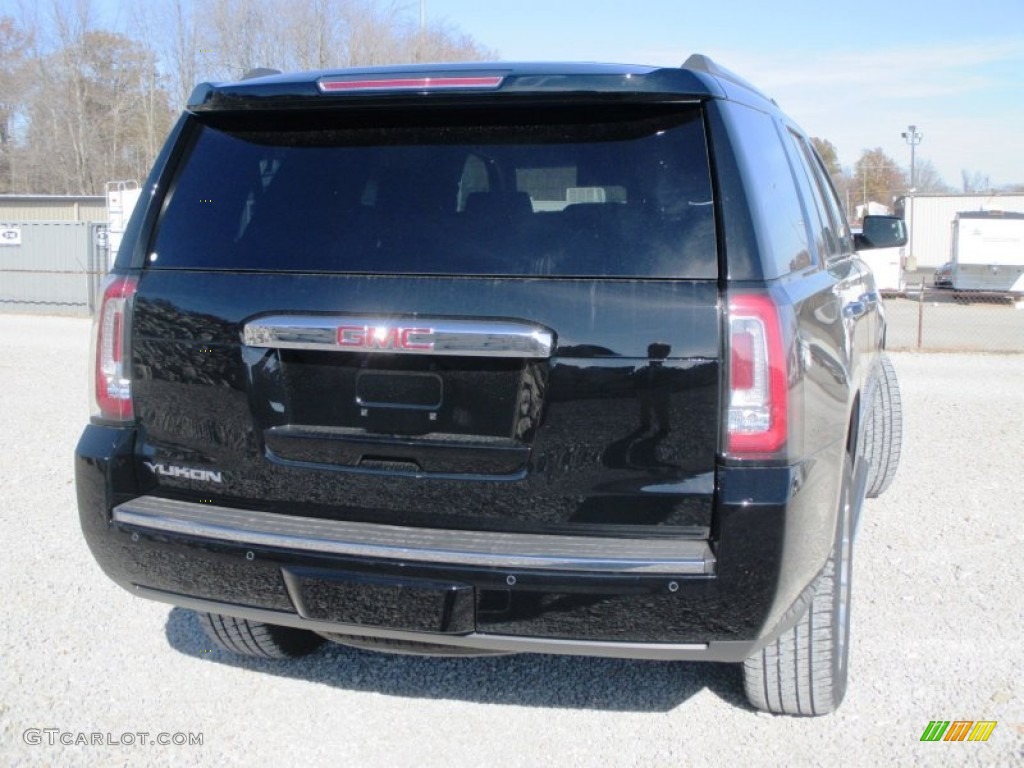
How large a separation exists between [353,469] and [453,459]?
0.98 ft

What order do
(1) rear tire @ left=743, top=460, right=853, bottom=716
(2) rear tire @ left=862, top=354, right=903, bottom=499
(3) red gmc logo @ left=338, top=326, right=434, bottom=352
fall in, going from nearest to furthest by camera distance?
1. (3) red gmc logo @ left=338, top=326, right=434, bottom=352
2. (1) rear tire @ left=743, top=460, right=853, bottom=716
3. (2) rear tire @ left=862, top=354, right=903, bottom=499

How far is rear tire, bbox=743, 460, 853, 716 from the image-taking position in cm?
320

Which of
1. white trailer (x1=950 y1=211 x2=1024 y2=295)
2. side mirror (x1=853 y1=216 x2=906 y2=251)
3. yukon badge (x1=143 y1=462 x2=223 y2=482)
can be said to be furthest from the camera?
white trailer (x1=950 y1=211 x2=1024 y2=295)

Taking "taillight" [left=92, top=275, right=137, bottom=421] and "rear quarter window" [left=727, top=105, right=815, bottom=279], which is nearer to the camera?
"rear quarter window" [left=727, top=105, right=815, bottom=279]

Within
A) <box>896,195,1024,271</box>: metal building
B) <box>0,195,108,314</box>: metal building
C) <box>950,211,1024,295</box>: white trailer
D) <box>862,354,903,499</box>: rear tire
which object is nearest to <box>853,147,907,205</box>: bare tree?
<box>896,195,1024,271</box>: metal building

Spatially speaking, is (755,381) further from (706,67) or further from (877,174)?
(877,174)

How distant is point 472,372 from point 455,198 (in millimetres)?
499

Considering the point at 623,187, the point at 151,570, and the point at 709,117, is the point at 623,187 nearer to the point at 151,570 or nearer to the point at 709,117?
the point at 709,117

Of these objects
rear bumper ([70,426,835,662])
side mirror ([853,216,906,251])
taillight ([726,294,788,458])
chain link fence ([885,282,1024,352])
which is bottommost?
chain link fence ([885,282,1024,352])

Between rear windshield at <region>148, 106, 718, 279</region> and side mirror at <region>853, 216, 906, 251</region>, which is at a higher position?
rear windshield at <region>148, 106, 718, 279</region>

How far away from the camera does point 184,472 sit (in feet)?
9.71

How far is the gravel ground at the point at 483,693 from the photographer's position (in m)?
3.25

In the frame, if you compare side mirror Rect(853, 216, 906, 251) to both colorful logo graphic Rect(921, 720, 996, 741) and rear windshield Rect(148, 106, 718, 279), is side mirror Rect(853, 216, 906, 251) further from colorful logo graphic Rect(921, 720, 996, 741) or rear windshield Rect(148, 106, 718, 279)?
rear windshield Rect(148, 106, 718, 279)

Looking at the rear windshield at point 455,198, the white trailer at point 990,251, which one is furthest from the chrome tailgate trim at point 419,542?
the white trailer at point 990,251
